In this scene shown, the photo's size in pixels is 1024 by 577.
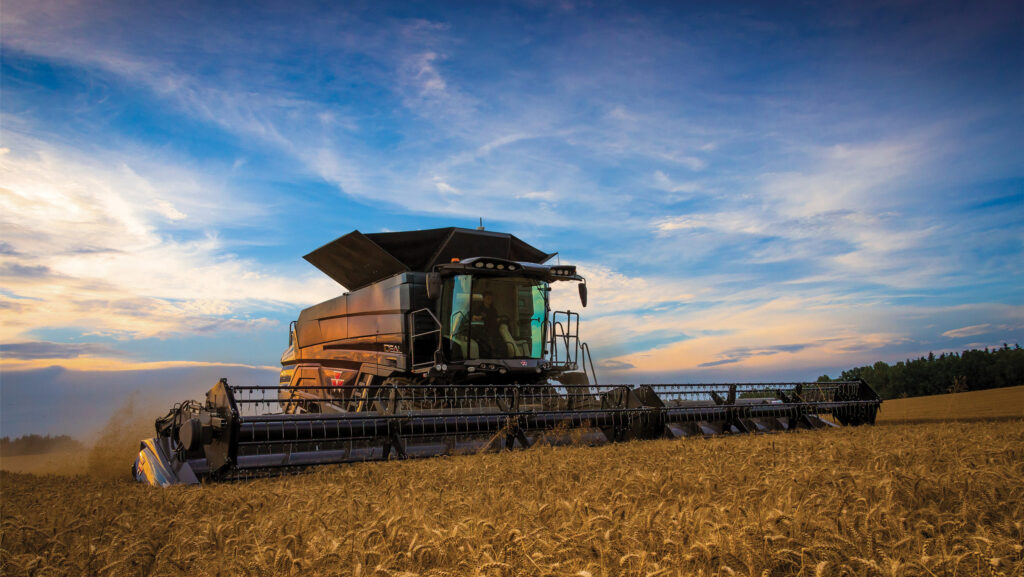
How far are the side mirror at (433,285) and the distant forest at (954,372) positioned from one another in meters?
21.6

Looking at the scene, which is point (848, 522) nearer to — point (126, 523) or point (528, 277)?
point (126, 523)

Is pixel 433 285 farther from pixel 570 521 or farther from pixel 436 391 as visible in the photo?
pixel 570 521

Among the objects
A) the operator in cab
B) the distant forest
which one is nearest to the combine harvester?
the operator in cab

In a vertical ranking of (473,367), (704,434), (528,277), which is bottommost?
(704,434)

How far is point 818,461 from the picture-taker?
4594 millimetres

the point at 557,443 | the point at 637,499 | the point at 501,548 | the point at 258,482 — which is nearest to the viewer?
the point at 501,548

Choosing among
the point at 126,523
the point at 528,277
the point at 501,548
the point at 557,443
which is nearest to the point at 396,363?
the point at 528,277

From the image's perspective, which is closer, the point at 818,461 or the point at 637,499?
the point at 637,499

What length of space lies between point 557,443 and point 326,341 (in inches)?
254

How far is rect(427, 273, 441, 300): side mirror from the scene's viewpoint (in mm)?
8883

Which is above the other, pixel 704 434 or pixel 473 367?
pixel 473 367

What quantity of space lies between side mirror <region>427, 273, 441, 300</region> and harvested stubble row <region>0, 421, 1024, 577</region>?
400cm

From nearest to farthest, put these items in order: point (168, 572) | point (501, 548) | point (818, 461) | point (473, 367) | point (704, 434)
Result: point (501, 548), point (168, 572), point (818, 461), point (704, 434), point (473, 367)

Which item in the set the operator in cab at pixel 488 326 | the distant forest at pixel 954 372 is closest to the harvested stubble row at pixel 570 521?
the operator in cab at pixel 488 326
